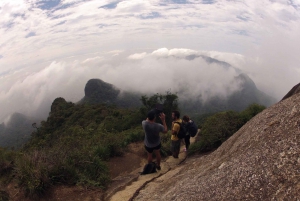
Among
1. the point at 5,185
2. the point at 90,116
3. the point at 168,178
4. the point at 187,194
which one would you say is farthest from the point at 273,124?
the point at 90,116

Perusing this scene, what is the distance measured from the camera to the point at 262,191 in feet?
14.2

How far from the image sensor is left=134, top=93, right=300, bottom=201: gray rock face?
4.30 m

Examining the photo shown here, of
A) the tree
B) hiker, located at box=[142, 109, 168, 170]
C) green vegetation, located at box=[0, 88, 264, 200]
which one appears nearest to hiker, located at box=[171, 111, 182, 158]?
green vegetation, located at box=[0, 88, 264, 200]

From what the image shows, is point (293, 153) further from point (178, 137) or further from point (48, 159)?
point (48, 159)

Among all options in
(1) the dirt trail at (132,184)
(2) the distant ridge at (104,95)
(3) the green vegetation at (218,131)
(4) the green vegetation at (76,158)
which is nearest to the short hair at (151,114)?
(1) the dirt trail at (132,184)

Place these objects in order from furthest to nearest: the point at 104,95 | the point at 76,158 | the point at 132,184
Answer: the point at 104,95
the point at 76,158
the point at 132,184

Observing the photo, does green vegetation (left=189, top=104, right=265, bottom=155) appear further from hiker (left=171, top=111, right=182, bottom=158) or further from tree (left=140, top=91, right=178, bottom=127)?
tree (left=140, top=91, right=178, bottom=127)

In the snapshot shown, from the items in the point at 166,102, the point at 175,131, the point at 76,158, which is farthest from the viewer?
the point at 166,102

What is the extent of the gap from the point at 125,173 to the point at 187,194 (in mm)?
5165

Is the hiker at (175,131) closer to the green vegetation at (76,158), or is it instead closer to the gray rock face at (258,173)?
the green vegetation at (76,158)

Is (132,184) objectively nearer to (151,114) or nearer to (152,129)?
(152,129)

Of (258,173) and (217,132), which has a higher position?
(258,173)

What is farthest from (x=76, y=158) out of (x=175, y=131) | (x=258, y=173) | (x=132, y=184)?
(x=258, y=173)

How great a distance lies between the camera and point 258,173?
188 inches
